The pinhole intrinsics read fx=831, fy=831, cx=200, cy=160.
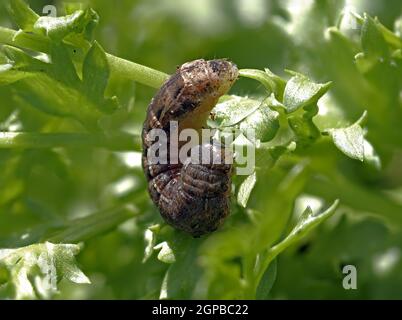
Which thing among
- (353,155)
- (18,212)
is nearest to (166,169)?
(353,155)

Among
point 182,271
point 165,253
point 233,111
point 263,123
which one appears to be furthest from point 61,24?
point 182,271

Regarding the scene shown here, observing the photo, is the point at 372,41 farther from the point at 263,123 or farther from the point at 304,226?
the point at 304,226

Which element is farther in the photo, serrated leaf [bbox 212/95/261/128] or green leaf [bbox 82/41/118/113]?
green leaf [bbox 82/41/118/113]

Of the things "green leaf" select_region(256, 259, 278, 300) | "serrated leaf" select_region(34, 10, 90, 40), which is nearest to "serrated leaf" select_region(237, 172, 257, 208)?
"green leaf" select_region(256, 259, 278, 300)

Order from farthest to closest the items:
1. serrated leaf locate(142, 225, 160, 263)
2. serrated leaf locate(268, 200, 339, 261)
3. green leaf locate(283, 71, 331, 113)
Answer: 1. serrated leaf locate(142, 225, 160, 263)
2. green leaf locate(283, 71, 331, 113)
3. serrated leaf locate(268, 200, 339, 261)

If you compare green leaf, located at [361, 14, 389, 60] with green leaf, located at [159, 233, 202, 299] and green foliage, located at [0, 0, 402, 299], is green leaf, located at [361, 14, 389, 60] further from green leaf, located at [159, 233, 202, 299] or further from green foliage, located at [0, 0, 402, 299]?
green leaf, located at [159, 233, 202, 299]

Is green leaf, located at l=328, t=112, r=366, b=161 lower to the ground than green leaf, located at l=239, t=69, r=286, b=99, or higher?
lower

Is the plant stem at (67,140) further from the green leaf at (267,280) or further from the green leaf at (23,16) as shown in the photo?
the green leaf at (267,280)

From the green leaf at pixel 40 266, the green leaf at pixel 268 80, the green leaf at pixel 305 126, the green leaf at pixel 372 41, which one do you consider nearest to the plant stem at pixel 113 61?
the green leaf at pixel 268 80
